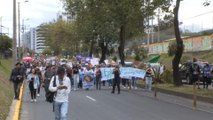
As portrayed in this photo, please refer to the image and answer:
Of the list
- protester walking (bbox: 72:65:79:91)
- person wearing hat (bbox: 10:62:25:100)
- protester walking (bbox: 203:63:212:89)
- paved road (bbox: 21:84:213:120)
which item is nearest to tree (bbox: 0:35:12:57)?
protester walking (bbox: 72:65:79:91)

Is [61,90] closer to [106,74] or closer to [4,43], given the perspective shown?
Answer: [106,74]

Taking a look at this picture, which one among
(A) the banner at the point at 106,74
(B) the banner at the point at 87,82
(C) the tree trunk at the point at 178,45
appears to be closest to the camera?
(C) the tree trunk at the point at 178,45

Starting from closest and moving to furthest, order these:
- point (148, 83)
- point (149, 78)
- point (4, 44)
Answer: point (149, 78) → point (148, 83) → point (4, 44)

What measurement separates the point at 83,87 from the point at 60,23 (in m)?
67.2

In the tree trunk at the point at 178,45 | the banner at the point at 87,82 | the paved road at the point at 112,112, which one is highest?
the tree trunk at the point at 178,45

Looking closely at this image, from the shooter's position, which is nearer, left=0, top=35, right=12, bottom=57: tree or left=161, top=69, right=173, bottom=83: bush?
left=161, top=69, right=173, bottom=83: bush

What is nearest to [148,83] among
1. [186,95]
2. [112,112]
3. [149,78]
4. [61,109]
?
[149,78]

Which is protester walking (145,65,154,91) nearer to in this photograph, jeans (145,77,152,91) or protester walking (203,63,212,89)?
jeans (145,77,152,91)

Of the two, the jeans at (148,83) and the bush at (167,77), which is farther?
the bush at (167,77)

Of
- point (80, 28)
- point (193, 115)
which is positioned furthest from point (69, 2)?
point (193, 115)

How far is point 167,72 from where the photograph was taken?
35906 mm

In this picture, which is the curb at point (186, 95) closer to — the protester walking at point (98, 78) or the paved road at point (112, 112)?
the paved road at point (112, 112)

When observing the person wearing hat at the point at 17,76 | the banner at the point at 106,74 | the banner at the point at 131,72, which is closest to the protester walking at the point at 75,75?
the banner at the point at 106,74

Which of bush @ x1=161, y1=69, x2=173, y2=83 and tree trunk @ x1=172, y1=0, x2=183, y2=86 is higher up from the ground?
tree trunk @ x1=172, y1=0, x2=183, y2=86
